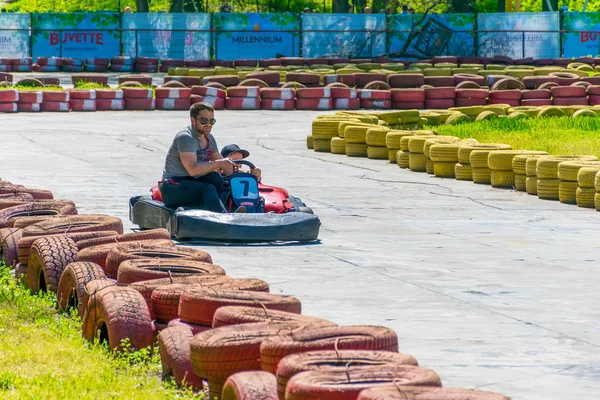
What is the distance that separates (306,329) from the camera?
4.72 metres

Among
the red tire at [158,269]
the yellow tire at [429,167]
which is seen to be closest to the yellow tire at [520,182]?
the yellow tire at [429,167]

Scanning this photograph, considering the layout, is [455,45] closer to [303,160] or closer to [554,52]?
[554,52]

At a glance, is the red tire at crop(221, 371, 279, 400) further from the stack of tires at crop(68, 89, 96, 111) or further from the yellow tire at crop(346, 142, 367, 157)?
the stack of tires at crop(68, 89, 96, 111)

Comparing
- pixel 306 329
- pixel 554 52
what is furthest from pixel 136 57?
pixel 306 329

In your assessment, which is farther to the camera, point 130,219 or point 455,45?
point 455,45

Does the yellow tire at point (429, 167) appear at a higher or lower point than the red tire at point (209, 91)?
lower

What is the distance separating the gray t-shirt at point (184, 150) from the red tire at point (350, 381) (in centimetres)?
514

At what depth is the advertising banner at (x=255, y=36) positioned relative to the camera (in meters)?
38.7

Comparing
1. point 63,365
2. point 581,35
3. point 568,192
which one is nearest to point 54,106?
point 568,192

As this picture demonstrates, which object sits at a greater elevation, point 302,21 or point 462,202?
point 302,21

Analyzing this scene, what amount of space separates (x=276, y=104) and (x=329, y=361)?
20742 mm

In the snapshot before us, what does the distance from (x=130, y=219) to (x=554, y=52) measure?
2947 centimetres

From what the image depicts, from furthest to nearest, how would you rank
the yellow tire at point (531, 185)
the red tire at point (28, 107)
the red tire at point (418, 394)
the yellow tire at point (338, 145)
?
the red tire at point (28, 107) → the yellow tire at point (338, 145) → the yellow tire at point (531, 185) → the red tire at point (418, 394)

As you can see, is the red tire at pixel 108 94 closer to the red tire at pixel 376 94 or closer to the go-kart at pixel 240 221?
the red tire at pixel 376 94
